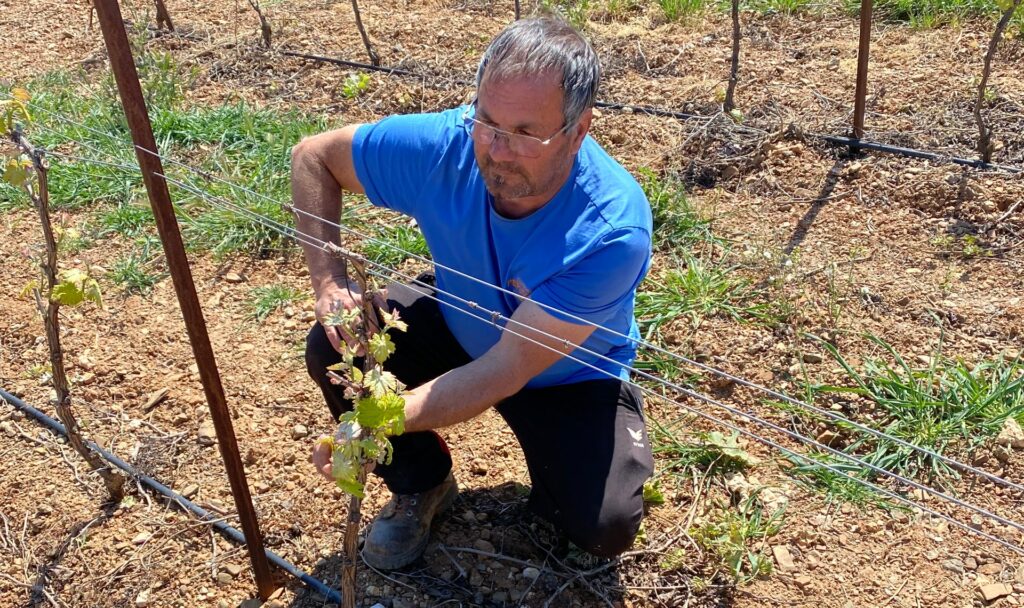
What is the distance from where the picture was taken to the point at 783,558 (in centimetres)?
215

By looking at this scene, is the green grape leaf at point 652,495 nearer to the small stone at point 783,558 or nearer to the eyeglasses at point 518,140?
the small stone at point 783,558

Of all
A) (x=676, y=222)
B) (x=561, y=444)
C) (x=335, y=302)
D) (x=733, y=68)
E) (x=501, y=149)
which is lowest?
(x=676, y=222)

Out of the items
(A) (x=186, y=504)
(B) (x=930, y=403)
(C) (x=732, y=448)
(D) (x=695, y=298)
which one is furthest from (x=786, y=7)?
(A) (x=186, y=504)

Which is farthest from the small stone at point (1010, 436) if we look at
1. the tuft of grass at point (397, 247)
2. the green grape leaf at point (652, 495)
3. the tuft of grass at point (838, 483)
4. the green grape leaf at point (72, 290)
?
the green grape leaf at point (72, 290)

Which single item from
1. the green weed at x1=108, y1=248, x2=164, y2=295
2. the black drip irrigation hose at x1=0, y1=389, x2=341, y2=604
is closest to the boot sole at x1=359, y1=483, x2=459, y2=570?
the black drip irrigation hose at x1=0, y1=389, x2=341, y2=604

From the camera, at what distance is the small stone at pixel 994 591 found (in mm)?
2043

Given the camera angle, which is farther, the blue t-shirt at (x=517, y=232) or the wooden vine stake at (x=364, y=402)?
the blue t-shirt at (x=517, y=232)

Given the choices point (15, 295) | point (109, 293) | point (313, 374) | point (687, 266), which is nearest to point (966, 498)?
point (687, 266)

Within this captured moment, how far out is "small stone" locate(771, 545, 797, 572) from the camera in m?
2.14

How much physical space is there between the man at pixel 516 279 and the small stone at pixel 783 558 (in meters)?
0.39

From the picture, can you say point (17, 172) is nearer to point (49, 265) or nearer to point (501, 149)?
point (49, 265)

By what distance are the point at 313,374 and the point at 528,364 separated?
0.69 metres

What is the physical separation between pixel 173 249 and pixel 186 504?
901mm

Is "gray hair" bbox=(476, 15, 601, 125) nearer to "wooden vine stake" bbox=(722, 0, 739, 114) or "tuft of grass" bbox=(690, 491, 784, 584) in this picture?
"tuft of grass" bbox=(690, 491, 784, 584)
